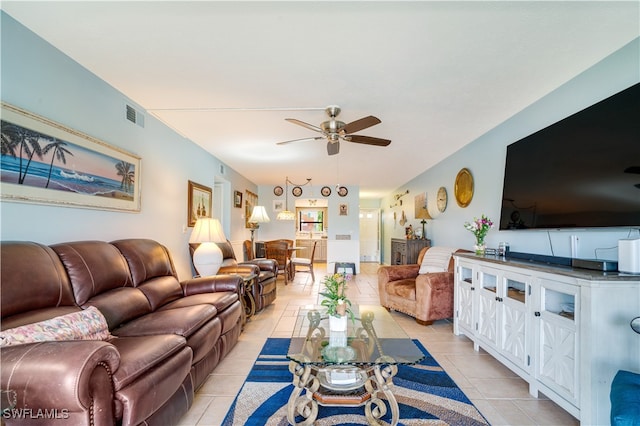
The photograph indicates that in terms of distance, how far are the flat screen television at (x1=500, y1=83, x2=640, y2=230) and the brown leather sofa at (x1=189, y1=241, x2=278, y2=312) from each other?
10.4ft

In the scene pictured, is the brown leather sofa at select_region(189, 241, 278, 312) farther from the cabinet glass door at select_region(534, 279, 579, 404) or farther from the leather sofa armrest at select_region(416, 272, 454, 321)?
the cabinet glass door at select_region(534, 279, 579, 404)

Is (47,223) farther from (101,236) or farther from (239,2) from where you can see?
(239,2)

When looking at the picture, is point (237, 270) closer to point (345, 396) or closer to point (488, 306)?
point (345, 396)

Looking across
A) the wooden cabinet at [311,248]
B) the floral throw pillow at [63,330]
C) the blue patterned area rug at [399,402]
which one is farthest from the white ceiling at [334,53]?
the wooden cabinet at [311,248]

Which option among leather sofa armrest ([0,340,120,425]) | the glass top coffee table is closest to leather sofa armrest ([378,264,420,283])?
the glass top coffee table

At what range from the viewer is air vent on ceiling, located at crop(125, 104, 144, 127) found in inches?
108

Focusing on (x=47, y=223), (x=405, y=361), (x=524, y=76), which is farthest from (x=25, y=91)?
(x=524, y=76)

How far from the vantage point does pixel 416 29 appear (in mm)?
1761

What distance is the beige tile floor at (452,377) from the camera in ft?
6.17

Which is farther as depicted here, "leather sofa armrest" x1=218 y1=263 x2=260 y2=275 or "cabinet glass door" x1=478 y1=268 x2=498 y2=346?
"leather sofa armrest" x1=218 y1=263 x2=260 y2=275

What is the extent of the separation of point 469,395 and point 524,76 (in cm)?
247

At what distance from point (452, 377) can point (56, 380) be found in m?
2.53

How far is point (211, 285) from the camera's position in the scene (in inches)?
118

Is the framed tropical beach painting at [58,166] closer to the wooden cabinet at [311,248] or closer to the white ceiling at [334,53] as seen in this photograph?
the white ceiling at [334,53]
